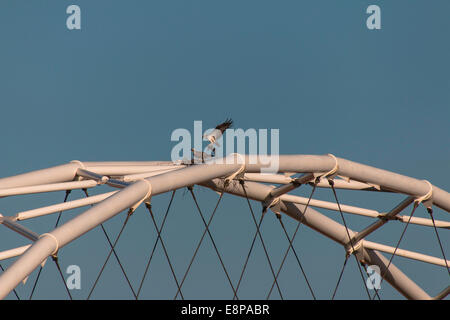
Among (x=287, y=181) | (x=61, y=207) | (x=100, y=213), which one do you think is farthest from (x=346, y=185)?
(x=100, y=213)

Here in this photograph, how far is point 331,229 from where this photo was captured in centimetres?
5506

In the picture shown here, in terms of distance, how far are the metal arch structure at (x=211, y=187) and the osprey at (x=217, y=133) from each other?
103 cm

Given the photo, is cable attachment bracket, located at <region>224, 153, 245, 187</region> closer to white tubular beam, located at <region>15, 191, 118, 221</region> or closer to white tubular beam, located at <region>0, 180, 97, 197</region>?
white tubular beam, located at <region>15, 191, 118, 221</region>

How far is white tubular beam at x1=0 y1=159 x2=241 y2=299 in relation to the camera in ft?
111

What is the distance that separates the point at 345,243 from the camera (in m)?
55.7

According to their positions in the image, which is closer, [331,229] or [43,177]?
[43,177]

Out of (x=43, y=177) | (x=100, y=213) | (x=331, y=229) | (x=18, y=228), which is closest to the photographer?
(x=100, y=213)

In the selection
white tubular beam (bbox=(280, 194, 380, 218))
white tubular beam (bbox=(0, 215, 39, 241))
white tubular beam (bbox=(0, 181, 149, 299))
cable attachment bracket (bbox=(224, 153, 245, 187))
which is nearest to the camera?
white tubular beam (bbox=(0, 181, 149, 299))

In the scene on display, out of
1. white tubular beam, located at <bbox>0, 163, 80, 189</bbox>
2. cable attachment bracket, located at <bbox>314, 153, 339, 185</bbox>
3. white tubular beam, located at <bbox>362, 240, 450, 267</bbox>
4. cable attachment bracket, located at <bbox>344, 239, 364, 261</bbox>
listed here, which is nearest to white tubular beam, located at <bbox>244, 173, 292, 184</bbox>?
cable attachment bracket, located at <bbox>314, 153, 339, 185</bbox>

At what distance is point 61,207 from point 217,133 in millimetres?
5660

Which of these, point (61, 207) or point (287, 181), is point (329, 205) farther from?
point (61, 207)

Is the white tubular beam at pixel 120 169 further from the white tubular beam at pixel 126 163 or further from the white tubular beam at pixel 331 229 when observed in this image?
the white tubular beam at pixel 331 229

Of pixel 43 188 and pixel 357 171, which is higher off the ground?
pixel 43 188

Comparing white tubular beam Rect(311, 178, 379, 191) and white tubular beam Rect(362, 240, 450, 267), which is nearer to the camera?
white tubular beam Rect(311, 178, 379, 191)
